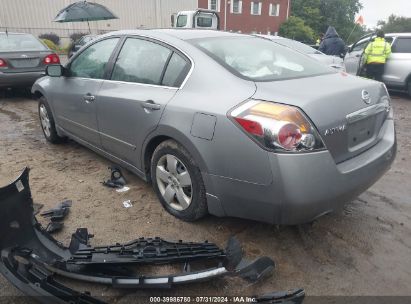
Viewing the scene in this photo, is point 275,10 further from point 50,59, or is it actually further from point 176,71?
point 176,71

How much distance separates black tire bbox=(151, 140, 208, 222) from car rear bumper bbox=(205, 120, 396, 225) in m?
0.14

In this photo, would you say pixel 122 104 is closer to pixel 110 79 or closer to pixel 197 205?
pixel 110 79

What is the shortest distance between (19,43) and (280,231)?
813cm

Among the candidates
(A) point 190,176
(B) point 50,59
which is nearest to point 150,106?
(A) point 190,176

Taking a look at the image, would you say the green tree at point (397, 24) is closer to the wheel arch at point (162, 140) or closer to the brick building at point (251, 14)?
the brick building at point (251, 14)

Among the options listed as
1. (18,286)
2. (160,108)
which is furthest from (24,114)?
(18,286)

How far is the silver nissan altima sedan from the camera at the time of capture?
2.36 m

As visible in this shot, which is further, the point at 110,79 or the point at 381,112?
the point at 110,79

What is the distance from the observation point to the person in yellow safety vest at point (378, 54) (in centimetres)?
912

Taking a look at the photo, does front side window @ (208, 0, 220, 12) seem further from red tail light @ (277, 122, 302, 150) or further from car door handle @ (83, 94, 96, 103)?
red tail light @ (277, 122, 302, 150)

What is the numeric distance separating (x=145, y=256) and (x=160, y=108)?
3.82ft

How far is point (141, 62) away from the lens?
3.42 m

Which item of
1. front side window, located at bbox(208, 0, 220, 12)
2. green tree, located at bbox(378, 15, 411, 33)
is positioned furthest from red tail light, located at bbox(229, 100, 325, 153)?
green tree, located at bbox(378, 15, 411, 33)

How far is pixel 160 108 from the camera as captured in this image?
299 centimetres
